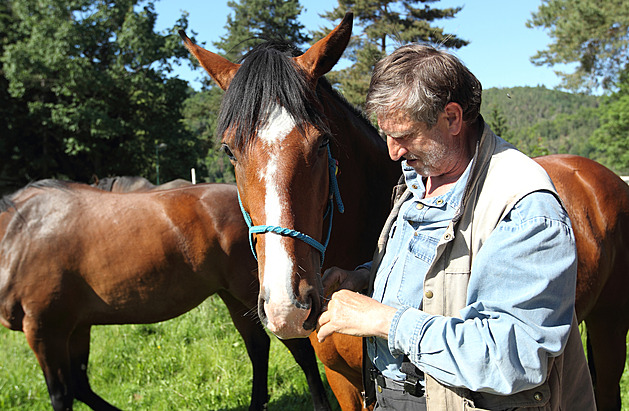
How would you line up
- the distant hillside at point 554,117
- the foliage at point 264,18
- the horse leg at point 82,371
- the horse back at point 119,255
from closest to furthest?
the horse back at point 119,255, the horse leg at point 82,371, the foliage at point 264,18, the distant hillside at point 554,117

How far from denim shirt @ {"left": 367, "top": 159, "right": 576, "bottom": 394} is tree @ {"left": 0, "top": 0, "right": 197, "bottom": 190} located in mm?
21192

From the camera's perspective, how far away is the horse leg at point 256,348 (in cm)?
368

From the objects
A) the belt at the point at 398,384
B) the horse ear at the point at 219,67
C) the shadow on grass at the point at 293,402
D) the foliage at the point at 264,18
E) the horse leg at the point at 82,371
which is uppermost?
the foliage at the point at 264,18

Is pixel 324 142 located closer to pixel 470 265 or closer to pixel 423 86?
pixel 423 86

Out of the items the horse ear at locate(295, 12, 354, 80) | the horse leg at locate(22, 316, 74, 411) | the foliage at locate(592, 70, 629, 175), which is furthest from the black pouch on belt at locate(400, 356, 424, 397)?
the foliage at locate(592, 70, 629, 175)

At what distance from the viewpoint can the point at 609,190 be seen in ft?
8.87

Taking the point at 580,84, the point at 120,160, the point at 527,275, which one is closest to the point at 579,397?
the point at 527,275

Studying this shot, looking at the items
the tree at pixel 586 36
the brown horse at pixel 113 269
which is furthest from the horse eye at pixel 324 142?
the tree at pixel 586 36

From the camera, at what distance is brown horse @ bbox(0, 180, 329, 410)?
3.57m

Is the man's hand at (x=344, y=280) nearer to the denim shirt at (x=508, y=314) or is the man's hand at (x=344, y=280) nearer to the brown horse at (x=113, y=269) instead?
the denim shirt at (x=508, y=314)

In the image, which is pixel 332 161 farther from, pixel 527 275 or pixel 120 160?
pixel 120 160

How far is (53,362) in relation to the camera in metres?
3.53

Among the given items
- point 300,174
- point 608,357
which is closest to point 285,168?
point 300,174

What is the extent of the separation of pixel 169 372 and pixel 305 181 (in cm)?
362
